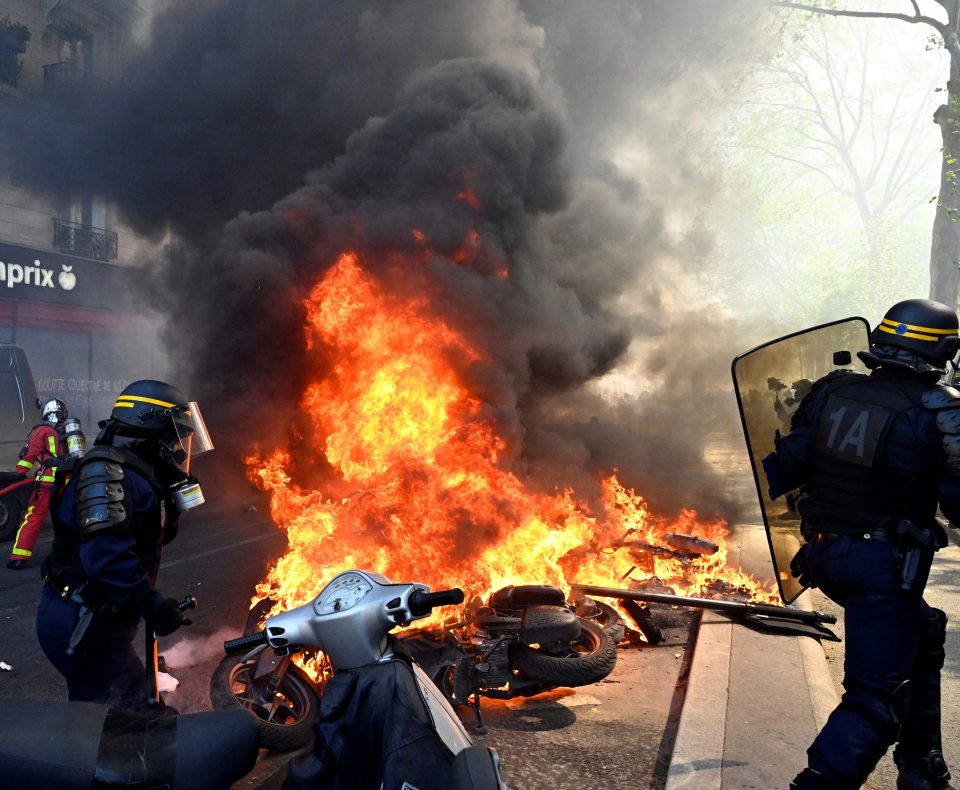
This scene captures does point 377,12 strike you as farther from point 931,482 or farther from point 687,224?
point 931,482

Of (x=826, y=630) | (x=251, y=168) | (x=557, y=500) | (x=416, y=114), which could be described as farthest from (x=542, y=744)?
(x=251, y=168)

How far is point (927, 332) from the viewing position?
3158mm

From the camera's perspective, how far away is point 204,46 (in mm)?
10805

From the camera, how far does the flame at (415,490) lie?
17.7 feet

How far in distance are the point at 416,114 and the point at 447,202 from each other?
126cm

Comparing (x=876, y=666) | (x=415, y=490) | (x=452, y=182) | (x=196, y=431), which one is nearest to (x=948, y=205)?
(x=452, y=182)

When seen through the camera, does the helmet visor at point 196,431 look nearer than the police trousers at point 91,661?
No

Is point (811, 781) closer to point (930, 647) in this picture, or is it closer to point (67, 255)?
point (930, 647)

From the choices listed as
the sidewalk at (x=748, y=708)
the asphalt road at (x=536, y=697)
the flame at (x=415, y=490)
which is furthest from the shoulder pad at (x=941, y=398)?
the flame at (x=415, y=490)

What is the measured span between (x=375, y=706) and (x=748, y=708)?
2934 mm

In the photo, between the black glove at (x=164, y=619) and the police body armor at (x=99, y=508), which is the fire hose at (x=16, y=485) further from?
the black glove at (x=164, y=619)

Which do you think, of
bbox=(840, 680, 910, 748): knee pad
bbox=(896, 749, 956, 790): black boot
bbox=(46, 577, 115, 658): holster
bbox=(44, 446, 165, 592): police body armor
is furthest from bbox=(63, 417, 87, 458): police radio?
bbox=(896, 749, 956, 790): black boot

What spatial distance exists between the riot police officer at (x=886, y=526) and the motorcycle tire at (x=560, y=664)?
1416mm

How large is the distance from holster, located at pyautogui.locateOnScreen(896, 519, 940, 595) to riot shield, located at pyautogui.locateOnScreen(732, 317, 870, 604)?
1.17m
